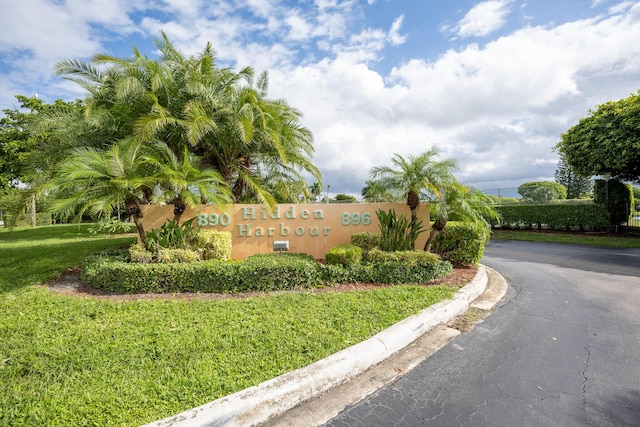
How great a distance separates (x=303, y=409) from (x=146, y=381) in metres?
1.42

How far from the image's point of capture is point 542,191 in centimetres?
3478

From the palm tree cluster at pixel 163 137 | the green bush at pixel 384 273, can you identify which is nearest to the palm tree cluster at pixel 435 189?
the green bush at pixel 384 273

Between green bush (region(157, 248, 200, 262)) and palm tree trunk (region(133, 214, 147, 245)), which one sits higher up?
palm tree trunk (region(133, 214, 147, 245))

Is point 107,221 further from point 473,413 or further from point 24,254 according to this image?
point 473,413

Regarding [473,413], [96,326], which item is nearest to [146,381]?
[96,326]

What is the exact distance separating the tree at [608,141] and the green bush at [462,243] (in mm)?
9468

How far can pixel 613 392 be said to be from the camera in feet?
9.10

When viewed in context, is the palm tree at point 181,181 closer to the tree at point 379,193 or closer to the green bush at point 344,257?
the green bush at point 344,257

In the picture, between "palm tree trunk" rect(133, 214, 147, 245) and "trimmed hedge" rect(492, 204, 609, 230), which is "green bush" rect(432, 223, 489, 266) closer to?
"palm tree trunk" rect(133, 214, 147, 245)

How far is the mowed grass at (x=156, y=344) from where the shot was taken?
8.04 ft

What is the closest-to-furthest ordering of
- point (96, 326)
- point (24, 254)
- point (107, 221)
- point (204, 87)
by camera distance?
1. point (96, 326)
2. point (204, 87)
3. point (24, 254)
4. point (107, 221)

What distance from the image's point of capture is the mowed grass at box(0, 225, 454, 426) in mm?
2451

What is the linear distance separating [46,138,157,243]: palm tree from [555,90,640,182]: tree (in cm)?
1667

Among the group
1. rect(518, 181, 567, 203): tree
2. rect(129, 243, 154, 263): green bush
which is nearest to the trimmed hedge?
rect(129, 243, 154, 263): green bush
